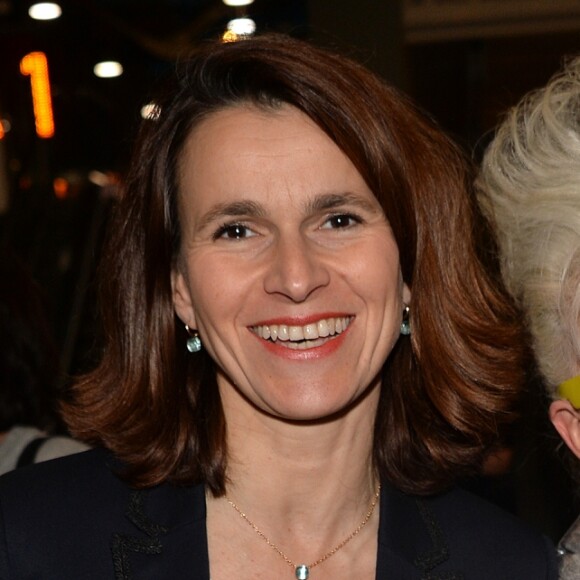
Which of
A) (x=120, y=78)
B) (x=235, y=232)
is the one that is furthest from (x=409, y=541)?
(x=120, y=78)

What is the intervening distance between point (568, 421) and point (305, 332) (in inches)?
25.3

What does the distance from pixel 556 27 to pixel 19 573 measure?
7752mm

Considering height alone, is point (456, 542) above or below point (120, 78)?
below

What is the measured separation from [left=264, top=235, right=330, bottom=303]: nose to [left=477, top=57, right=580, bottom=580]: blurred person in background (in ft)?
1.80

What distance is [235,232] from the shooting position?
2621 mm

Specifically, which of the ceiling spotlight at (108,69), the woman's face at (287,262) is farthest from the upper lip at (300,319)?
the ceiling spotlight at (108,69)

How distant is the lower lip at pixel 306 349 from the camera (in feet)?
8.63

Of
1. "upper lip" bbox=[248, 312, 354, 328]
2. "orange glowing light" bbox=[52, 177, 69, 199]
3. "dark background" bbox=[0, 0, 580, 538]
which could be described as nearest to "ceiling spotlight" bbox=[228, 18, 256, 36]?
"upper lip" bbox=[248, 312, 354, 328]

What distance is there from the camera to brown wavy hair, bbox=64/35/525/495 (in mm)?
2693

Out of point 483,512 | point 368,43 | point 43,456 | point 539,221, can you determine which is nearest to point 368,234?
point 539,221

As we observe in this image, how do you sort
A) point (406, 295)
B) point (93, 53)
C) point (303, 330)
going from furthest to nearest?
point (93, 53) → point (406, 295) → point (303, 330)

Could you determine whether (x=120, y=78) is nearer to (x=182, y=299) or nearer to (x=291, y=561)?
(x=182, y=299)

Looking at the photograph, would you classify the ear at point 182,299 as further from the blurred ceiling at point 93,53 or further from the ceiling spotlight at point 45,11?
the ceiling spotlight at point 45,11

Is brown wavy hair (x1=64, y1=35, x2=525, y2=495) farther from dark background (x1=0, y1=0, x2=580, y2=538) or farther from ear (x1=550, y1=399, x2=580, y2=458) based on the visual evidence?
dark background (x1=0, y1=0, x2=580, y2=538)
